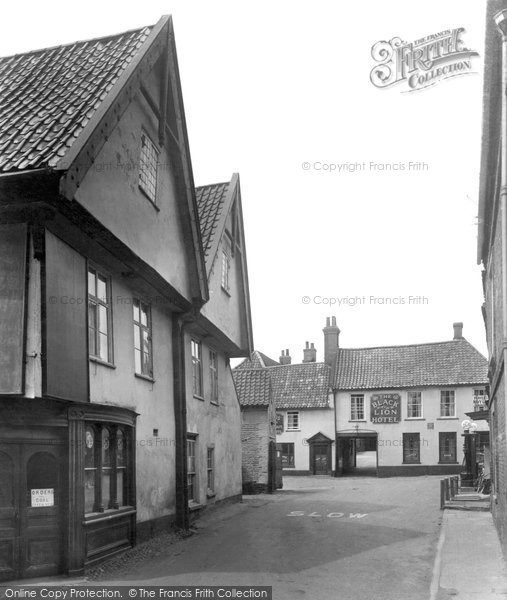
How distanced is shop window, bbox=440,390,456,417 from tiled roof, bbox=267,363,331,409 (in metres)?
7.21

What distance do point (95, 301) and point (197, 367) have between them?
742 centimetres

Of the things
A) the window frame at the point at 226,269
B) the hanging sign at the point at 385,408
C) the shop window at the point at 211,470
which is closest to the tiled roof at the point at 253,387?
the window frame at the point at 226,269

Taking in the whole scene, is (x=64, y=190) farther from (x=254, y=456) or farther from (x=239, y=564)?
(x=254, y=456)

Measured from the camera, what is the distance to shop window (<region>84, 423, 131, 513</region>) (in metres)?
11.2

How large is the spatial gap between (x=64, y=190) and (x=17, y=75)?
4.69m

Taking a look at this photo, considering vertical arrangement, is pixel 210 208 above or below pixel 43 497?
above

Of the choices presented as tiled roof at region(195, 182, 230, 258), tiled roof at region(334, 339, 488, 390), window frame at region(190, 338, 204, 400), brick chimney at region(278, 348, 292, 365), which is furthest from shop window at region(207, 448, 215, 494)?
brick chimney at region(278, 348, 292, 365)

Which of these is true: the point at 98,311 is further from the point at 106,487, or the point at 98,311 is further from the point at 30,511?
the point at 30,511

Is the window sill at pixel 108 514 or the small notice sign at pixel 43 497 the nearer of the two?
the small notice sign at pixel 43 497

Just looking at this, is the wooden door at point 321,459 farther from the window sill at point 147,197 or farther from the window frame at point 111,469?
the window sill at point 147,197

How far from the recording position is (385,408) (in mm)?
45219

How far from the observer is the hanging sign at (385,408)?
45.0 metres

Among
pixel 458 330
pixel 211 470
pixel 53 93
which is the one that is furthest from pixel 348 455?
pixel 53 93

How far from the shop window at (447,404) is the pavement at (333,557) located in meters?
25.2
